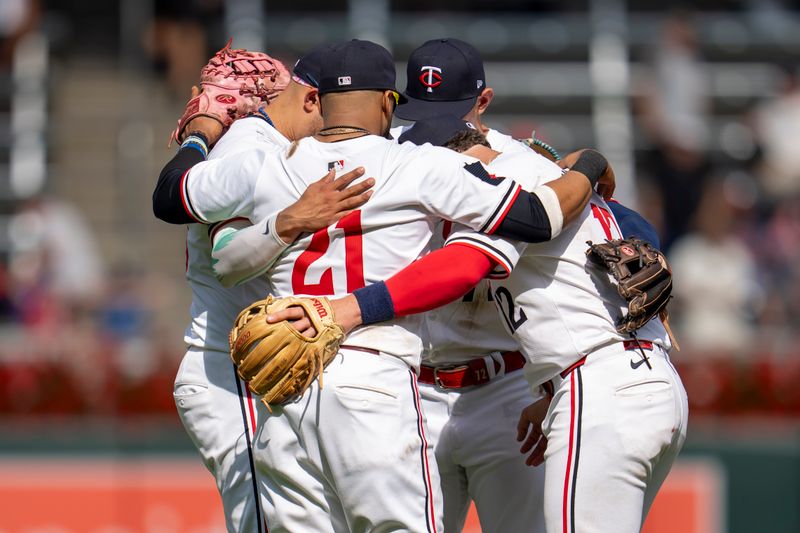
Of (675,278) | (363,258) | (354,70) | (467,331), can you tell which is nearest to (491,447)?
(467,331)

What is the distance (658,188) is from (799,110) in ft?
5.38

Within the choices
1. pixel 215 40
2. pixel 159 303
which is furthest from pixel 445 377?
Answer: pixel 215 40

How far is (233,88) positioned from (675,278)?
589 cm

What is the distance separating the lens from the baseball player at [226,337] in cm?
437

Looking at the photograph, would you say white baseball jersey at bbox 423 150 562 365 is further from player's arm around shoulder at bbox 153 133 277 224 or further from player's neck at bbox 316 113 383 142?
player's arm around shoulder at bbox 153 133 277 224

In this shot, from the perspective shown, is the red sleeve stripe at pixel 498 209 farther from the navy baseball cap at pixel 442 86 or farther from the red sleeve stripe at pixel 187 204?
the red sleeve stripe at pixel 187 204

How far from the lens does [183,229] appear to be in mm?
11172

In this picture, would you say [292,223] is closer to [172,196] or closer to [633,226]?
[172,196]

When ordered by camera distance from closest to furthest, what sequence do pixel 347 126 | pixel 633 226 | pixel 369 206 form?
pixel 369 206 < pixel 347 126 < pixel 633 226

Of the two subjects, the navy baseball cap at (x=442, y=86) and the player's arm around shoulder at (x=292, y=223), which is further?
the navy baseball cap at (x=442, y=86)

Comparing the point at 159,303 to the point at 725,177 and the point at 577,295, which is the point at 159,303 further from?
the point at 577,295

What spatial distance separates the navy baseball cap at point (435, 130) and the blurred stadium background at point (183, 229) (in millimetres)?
4474

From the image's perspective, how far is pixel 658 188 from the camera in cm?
1073

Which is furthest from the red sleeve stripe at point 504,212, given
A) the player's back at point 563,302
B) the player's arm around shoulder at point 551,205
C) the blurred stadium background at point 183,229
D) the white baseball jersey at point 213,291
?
the blurred stadium background at point 183,229
